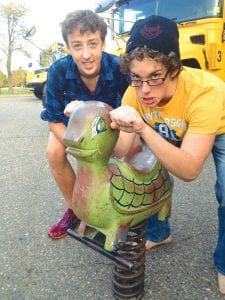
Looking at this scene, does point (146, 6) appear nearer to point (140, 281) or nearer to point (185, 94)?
point (185, 94)

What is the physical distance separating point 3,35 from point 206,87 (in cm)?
2435

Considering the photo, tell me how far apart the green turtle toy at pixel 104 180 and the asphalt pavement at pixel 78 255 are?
50cm

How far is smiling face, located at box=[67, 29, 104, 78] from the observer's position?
6.47 feet

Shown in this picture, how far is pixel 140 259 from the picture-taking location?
68.2 inches

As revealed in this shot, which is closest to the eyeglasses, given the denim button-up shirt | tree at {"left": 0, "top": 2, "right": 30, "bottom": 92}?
the denim button-up shirt

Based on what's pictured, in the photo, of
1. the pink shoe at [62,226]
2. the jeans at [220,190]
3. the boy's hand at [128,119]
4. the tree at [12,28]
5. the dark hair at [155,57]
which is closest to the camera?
the boy's hand at [128,119]

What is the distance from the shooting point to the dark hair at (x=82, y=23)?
1.96m

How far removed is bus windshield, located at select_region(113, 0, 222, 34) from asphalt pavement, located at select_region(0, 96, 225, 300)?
2.13 metres

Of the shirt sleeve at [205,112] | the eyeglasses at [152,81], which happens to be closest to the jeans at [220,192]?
the shirt sleeve at [205,112]

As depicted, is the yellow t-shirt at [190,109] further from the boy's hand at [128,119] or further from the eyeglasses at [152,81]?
the boy's hand at [128,119]

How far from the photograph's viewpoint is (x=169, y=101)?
1.70 m

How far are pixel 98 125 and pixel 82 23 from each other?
2.48 ft

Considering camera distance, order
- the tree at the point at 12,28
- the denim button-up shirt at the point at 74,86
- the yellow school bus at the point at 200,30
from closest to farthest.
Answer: the denim button-up shirt at the point at 74,86 → the yellow school bus at the point at 200,30 → the tree at the point at 12,28

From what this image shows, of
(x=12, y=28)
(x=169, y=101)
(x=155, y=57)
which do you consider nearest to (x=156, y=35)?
(x=155, y=57)
